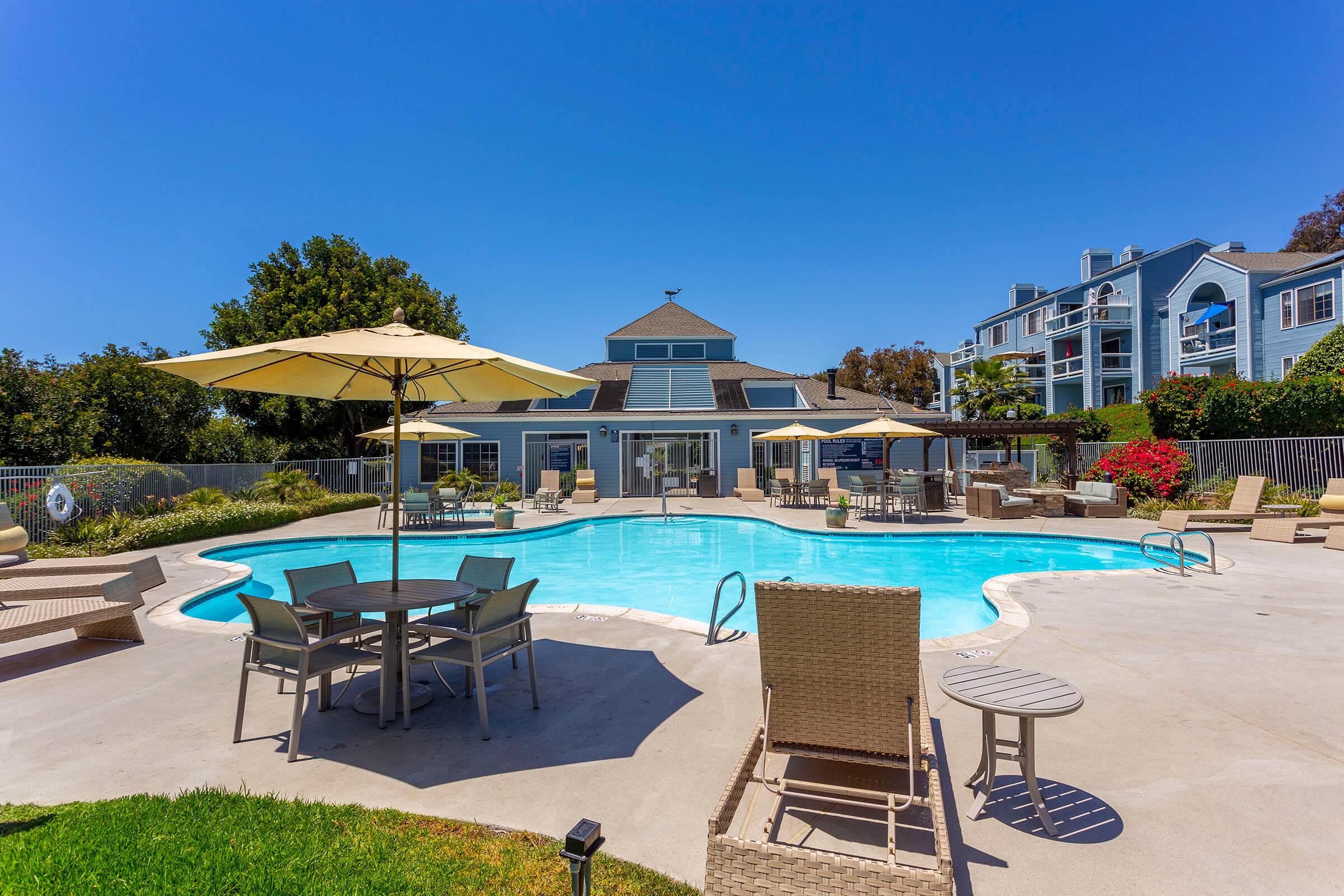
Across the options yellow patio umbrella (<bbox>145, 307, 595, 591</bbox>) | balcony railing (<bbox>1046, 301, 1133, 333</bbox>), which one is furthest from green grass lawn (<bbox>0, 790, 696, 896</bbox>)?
balcony railing (<bbox>1046, 301, 1133, 333</bbox>)

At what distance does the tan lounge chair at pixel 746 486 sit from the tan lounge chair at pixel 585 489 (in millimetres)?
4612

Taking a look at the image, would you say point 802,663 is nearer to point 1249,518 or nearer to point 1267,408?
point 1249,518

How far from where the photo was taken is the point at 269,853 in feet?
7.66

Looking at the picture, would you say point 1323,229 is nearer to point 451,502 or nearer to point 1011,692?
point 451,502

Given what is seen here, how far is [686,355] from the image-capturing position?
2608 cm

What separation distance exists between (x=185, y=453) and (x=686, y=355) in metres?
19.5

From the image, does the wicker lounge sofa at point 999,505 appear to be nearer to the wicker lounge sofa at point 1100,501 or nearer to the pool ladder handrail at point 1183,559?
the wicker lounge sofa at point 1100,501

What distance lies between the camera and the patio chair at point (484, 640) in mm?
3490

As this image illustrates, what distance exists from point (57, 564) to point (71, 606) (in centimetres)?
215

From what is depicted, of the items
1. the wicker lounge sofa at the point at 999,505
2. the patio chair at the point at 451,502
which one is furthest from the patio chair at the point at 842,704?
the wicker lounge sofa at the point at 999,505

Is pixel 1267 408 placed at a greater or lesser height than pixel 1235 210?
lesser

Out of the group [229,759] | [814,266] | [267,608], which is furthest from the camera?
[814,266]

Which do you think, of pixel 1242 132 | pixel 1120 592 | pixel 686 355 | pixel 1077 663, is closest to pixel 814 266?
pixel 686 355

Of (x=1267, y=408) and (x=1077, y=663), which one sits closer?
(x=1077, y=663)
